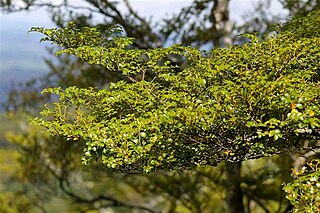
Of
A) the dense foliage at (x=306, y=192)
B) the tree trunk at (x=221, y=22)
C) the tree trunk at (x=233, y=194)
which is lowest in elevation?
the dense foliage at (x=306, y=192)

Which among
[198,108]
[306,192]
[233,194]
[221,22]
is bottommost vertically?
[306,192]

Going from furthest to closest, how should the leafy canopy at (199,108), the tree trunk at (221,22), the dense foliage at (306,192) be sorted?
1. the tree trunk at (221,22)
2. the leafy canopy at (199,108)
3. the dense foliage at (306,192)

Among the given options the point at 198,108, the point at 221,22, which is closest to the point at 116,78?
the point at 221,22

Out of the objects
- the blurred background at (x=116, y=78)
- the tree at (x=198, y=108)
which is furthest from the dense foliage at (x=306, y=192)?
the blurred background at (x=116, y=78)

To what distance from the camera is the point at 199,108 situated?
3572mm

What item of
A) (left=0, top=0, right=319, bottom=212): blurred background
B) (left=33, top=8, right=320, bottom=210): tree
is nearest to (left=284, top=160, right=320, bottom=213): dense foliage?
(left=33, top=8, right=320, bottom=210): tree

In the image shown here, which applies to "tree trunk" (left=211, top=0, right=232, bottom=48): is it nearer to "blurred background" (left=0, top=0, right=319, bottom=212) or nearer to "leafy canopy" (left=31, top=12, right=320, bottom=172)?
"blurred background" (left=0, top=0, right=319, bottom=212)

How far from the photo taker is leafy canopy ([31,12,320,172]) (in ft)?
11.6

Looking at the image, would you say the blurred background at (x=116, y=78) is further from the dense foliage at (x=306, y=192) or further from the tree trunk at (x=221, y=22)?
the dense foliage at (x=306, y=192)

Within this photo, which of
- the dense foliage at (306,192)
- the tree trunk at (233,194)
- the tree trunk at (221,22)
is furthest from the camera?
the tree trunk at (221,22)

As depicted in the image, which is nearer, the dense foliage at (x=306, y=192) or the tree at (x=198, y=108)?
the dense foliage at (x=306, y=192)

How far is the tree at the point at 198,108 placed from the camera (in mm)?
3549

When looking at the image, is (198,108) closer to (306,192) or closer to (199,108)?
(199,108)

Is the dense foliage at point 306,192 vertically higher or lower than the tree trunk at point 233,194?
lower
